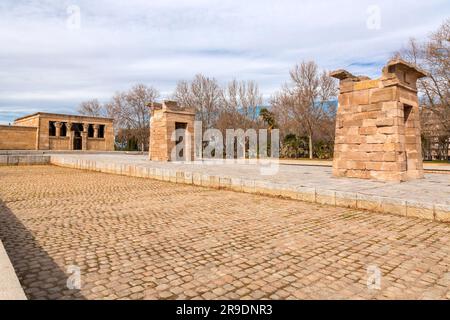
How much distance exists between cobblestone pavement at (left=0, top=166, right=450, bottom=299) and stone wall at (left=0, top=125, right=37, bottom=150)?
3387 centimetres

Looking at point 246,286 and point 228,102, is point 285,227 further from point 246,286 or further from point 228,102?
point 228,102

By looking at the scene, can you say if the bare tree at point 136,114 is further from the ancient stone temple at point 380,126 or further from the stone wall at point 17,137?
the ancient stone temple at point 380,126

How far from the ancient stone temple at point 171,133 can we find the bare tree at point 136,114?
24.7 m

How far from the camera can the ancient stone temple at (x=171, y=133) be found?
18547mm

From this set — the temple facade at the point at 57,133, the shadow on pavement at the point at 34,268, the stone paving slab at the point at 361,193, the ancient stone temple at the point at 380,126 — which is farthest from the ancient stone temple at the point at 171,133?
the temple facade at the point at 57,133

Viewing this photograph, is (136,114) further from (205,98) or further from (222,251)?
(222,251)

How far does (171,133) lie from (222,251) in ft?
50.9

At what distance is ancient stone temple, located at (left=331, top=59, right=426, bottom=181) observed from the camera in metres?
8.73

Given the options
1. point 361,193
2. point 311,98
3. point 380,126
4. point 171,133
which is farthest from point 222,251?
point 311,98

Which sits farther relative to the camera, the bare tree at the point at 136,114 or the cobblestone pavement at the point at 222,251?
the bare tree at the point at 136,114

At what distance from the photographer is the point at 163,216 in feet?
18.6

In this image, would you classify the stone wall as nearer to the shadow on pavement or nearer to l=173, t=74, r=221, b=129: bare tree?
l=173, t=74, r=221, b=129: bare tree

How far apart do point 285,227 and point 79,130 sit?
131 ft

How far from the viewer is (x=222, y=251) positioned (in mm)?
3738
